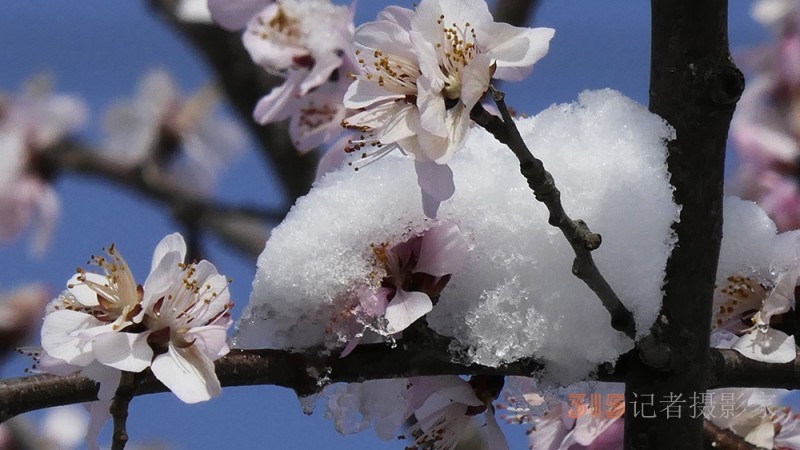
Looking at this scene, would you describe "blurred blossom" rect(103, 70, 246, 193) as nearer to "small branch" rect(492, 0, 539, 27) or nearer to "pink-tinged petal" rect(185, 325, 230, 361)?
"small branch" rect(492, 0, 539, 27)

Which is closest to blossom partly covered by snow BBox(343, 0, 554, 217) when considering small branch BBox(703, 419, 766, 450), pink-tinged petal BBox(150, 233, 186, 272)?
pink-tinged petal BBox(150, 233, 186, 272)

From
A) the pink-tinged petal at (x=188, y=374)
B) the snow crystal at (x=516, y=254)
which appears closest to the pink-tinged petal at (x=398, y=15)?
the snow crystal at (x=516, y=254)

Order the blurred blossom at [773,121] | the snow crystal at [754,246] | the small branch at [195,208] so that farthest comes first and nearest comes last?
the small branch at [195,208] < the blurred blossom at [773,121] < the snow crystal at [754,246]

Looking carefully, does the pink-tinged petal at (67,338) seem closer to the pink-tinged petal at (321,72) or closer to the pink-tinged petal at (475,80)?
the pink-tinged petal at (475,80)

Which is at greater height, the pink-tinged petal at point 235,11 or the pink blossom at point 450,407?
the pink-tinged petal at point 235,11

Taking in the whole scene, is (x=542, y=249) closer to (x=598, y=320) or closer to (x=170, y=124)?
(x=598, y=320)

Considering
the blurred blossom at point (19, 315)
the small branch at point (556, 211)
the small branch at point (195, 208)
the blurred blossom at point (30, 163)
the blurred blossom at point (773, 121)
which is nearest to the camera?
the small branch at point (556, 211)

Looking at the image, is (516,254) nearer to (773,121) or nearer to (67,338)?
(67,338)
